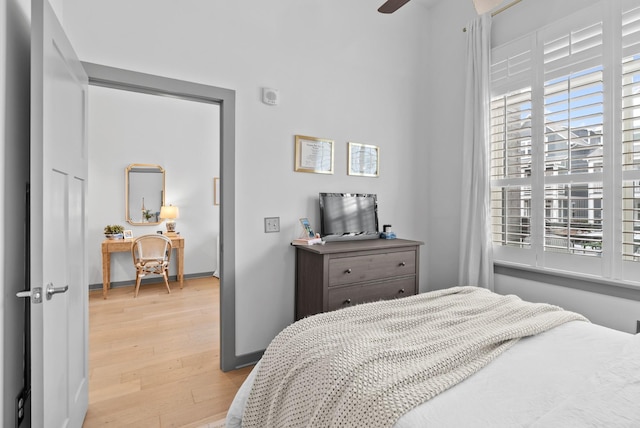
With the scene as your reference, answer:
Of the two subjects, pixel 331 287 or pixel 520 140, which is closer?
pixel 331 287

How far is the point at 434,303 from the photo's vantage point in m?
1.77

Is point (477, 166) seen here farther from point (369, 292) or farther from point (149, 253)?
point (149, 253)

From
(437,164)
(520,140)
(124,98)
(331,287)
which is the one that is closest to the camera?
(331,287)

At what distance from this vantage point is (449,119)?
11.2ft

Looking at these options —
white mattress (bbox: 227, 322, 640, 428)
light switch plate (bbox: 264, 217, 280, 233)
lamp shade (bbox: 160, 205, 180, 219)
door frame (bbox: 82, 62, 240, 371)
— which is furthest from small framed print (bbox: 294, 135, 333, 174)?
lamp shade (bbox: 160, 205, 180, 219)

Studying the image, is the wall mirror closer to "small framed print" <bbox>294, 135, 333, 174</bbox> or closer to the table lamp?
the table lamp

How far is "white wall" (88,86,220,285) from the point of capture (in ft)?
16.2

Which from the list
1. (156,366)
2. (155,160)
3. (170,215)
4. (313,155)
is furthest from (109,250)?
(313,155)

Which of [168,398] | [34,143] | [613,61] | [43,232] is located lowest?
[168,398]

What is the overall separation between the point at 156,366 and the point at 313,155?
2071mm

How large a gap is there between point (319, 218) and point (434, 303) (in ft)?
4.67

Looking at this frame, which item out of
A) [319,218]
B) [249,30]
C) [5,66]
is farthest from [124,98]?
[5,66]

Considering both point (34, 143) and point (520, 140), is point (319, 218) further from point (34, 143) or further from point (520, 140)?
point (34, 143)

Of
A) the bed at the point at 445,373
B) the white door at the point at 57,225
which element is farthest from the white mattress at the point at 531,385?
the white door at the point at 57,225
